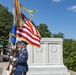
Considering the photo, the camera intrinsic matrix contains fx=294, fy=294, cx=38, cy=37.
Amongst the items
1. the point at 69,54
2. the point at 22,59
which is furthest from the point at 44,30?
the point at 22,59

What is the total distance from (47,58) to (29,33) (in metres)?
6.85

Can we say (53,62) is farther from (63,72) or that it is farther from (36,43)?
(36,43)

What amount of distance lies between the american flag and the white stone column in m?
6.20

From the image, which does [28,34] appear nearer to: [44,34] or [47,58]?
[47,58]

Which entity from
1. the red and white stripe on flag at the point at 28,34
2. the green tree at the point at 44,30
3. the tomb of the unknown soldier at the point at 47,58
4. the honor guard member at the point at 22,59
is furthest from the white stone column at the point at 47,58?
the green tree at the point at 44,30

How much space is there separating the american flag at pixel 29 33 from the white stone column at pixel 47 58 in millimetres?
6201

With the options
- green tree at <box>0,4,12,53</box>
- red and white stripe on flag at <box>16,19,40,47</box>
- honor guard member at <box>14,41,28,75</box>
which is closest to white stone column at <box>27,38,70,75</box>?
honor guard member at <box>14,41,28,75</box>

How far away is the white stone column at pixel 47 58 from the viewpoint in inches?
581

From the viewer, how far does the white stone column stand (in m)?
14.8

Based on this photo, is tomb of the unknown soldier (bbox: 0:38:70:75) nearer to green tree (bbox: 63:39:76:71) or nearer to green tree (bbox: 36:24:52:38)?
green tree (bbox: 63:39:76:71)

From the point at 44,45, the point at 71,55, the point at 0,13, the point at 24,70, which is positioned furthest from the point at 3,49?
the point at 24,70

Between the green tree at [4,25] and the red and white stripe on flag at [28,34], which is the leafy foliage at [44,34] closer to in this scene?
the green tree at [4,25]

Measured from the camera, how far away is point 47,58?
15234 mm

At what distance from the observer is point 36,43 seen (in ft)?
28.2
